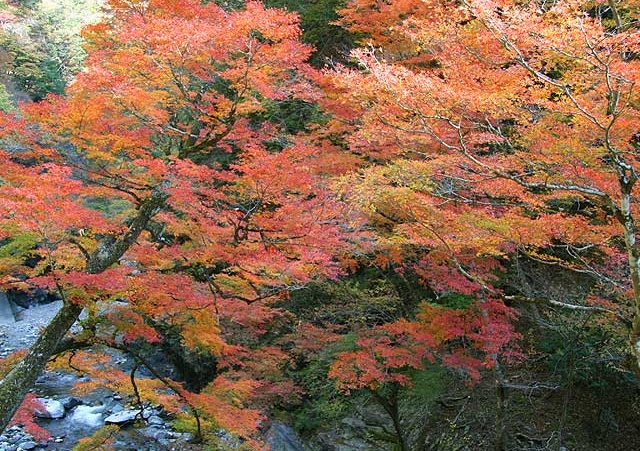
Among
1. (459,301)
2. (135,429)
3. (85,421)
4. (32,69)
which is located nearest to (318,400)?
(459,301)

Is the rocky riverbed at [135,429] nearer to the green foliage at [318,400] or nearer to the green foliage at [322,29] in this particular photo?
the green foliage at [318,400]

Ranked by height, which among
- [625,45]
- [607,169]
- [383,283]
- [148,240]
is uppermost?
[625,45]

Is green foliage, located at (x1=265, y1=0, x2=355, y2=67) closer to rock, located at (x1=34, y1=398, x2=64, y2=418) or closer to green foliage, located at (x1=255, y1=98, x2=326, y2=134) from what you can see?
green foliage, located at (x1=255, y1=98, x2=326, y2=134)

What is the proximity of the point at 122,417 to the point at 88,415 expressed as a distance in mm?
1021

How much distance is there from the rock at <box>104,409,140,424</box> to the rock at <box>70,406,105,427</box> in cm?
27

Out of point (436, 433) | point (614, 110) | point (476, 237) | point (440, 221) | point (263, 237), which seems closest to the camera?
point (614, 110)

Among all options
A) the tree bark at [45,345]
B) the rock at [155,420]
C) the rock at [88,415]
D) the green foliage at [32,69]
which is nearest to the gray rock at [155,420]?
the rock at [155,420]

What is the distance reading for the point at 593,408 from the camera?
26.9ft

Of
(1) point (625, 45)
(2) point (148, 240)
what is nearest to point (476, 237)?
(1) point (625, 45)

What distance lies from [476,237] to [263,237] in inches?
124

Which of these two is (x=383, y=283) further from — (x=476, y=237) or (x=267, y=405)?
(x=476, y=237)

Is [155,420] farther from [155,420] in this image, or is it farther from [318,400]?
[318,400]

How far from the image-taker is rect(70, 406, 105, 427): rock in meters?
10.6

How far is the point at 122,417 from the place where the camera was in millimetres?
10531
